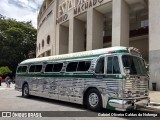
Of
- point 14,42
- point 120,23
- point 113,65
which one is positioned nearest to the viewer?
point 113,65

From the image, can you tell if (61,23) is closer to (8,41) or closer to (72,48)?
(72,48)

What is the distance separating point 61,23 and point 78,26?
3.54 m

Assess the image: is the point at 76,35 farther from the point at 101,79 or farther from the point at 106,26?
the point at 101,79

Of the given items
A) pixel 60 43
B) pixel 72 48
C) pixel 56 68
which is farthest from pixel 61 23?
pixel 56 68

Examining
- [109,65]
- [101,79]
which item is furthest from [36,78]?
[109,65]

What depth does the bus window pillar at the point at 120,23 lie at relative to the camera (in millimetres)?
24964

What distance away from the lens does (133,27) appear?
111 feet

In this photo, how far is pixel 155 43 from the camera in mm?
21531

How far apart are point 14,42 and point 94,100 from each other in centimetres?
5867

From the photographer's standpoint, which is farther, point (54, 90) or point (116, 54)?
point (54, 90)

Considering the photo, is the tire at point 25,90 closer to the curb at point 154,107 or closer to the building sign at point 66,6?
the curb at point 154,107

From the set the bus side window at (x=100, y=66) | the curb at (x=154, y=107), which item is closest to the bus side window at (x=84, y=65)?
the bus side window at (x=100, y=66)

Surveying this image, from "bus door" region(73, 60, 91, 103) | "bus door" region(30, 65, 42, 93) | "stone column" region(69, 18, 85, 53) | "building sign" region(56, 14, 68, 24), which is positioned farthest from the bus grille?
"building sign" region(56, 14, 68, 24)

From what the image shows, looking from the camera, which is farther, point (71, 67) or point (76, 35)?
point (76, 35)
